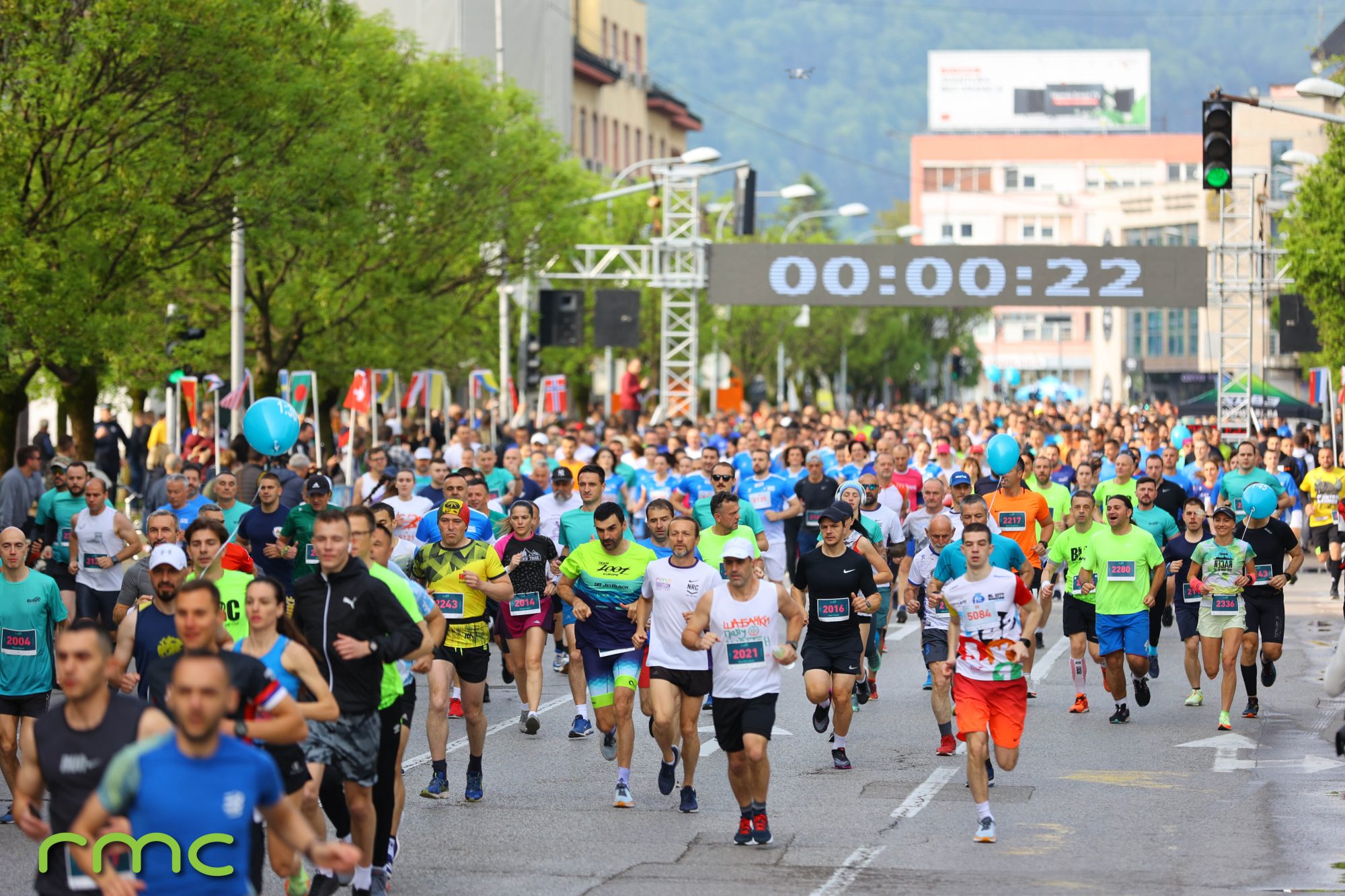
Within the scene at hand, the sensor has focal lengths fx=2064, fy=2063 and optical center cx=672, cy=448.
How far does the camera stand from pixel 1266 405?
4550cm

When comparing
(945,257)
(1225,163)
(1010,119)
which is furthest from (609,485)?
(1010,119)

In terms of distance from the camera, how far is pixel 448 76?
116 feet

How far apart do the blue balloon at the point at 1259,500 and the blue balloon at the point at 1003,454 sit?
2.52 m

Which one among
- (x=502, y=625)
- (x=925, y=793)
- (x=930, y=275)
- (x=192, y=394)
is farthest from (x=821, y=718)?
(x=930, y=275)

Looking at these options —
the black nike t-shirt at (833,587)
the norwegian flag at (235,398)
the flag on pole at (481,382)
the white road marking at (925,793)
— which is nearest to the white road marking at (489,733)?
the black nike t-shirt at (833,587)

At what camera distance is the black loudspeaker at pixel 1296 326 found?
132 feet

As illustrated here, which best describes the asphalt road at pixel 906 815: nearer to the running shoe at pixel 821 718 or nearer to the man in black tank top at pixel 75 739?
the running shoe at pixel 821 718

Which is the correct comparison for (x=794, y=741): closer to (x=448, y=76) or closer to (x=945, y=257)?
(x=448, y=76)

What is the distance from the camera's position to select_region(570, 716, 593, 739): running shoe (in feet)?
47.0

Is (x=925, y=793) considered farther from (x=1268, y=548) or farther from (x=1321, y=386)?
(x=1321, y=386)

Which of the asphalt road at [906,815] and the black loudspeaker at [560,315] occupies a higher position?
the black loudspeaker at [560,315]

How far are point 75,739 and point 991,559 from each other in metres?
7.55

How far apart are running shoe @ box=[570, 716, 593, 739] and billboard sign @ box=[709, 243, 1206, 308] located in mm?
25834

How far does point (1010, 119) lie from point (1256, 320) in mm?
58631
